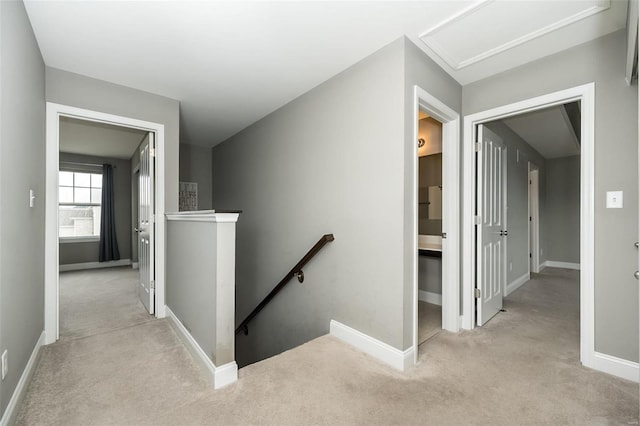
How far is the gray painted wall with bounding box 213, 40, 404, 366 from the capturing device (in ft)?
7.16

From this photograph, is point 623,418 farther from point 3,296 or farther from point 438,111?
point 3,296

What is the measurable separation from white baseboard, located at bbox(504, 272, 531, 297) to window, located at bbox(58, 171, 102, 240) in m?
7.72

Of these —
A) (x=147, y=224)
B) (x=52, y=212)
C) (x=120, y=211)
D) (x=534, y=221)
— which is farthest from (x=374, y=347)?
(x=120, y=211)

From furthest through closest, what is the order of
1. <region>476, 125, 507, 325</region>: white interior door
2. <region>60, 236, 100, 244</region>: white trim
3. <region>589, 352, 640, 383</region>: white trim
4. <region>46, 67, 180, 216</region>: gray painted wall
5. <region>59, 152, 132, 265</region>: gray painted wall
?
<region>59, 152, 132, 265</region>: gray painted wall → <region>60, 236, 100, 244</region>: white trim → <region>476, 125, 507, 325</region>: white interior door → <region>46, 67, 180, 216</region>: gray painted wall → <region>589, 352, 640, 383</region>: white trim

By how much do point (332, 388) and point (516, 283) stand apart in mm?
3902

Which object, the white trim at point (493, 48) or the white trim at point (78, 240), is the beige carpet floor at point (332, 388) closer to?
the white trim at point (493, 48)

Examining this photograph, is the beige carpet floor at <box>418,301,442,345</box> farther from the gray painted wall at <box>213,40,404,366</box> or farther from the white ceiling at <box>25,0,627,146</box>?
the white ceiling at <box>25,0,627,146</box>

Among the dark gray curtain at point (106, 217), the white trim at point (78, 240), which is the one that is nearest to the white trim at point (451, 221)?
the dark gray curtain at point (106, 217)

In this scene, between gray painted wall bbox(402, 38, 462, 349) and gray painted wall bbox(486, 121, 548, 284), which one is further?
gray painted wall bbox(486, 121, 548, 284)

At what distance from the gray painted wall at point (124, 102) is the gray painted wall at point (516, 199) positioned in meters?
3.73

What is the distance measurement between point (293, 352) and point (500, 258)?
260cm

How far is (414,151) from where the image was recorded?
219 centimetres

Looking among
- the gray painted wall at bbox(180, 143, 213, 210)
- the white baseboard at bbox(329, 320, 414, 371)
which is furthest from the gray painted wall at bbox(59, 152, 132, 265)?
the white baseboard at bbox(329, 320, 414, 371)

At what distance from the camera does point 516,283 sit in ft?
14.5
